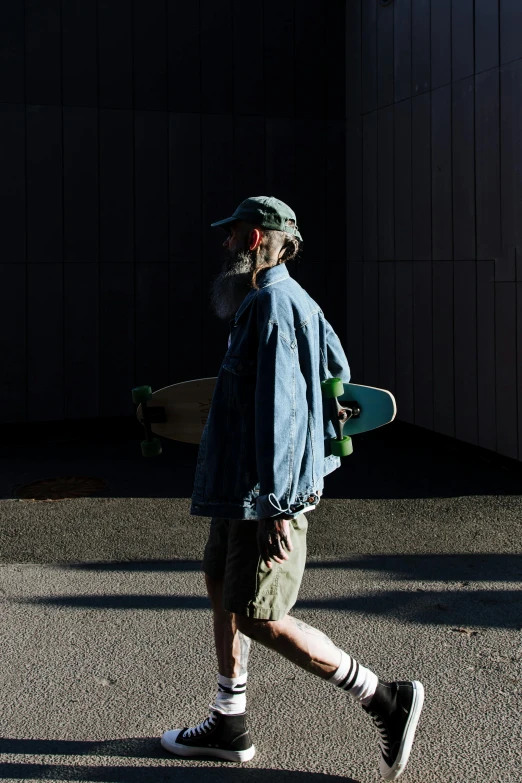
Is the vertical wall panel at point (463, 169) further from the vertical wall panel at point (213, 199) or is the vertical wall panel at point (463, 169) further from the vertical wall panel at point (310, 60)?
the vertical wall panel at point (213, 199)

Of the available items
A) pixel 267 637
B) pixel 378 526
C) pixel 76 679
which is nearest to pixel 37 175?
pixel 378 526

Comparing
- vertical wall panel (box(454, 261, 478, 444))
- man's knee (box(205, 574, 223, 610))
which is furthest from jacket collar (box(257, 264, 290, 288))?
vertical wall panel (box(454, 261, 478, 444))

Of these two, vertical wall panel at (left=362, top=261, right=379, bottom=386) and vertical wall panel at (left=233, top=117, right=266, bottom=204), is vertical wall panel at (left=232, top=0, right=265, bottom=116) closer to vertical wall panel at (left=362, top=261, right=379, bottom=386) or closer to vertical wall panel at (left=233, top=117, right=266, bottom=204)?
vertical wall panel at (left=233, top=117, right=266, bottom=204)

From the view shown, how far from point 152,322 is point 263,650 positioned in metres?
6.29

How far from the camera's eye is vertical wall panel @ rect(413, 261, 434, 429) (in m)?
9.54

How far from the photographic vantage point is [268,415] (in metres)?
3.31

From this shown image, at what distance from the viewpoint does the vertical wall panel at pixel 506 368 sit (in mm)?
8242

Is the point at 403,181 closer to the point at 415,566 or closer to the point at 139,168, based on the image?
the point at 139,168

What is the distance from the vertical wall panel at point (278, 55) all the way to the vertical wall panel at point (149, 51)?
3.58ft

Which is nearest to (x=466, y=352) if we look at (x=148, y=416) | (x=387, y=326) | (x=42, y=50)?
(x=387, y=326)

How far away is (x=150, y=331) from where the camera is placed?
414 inches

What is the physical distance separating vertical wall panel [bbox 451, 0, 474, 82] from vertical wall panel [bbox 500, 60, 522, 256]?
595 millimetres

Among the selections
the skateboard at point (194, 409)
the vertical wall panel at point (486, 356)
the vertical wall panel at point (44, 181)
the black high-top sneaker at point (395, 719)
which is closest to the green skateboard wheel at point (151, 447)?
the skateboard at point (194, 409)

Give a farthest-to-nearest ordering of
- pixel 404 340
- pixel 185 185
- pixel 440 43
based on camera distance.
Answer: pixel 185 185
pixel 404 340
pixel 440 43
